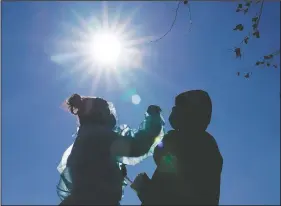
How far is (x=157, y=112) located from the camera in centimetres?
520

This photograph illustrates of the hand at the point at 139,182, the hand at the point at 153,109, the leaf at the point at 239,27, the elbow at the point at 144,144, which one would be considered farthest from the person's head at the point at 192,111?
the leaf at the point at 239,27

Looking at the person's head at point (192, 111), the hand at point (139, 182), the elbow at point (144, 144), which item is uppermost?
the person's head at point (192, 111)

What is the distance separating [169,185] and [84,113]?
1.49 meters

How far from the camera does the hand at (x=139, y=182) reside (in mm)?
4969

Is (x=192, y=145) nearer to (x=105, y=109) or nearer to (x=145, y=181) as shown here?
(x=145, y=181)

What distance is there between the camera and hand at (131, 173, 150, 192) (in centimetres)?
497

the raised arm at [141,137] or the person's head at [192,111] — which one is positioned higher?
the person's head at [192,111]

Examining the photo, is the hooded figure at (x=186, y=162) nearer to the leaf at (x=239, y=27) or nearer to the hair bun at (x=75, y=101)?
the hair bun at (x=75, y=101)

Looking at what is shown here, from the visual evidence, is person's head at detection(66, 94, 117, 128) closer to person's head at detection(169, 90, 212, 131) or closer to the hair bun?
the hair bun

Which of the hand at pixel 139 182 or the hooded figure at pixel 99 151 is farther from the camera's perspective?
the hand at pixel 139 182

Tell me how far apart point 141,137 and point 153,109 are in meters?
0.46

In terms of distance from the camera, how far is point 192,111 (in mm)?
5180

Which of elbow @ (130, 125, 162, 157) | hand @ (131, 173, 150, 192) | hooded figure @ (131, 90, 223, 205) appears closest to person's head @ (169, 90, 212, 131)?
hooded figure @ (131, 90, 223, 205)

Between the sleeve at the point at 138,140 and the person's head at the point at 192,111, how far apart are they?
23 cm
